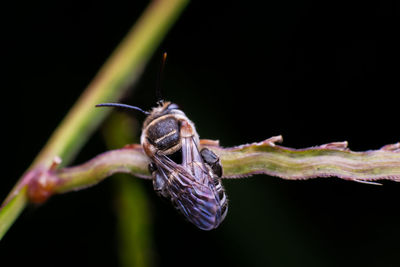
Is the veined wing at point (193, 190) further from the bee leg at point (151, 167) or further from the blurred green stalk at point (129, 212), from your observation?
the blurred green stalk at point (129, 212)

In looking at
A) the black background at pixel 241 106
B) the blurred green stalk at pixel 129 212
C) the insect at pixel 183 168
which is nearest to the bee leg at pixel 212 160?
the insect at pixel 183 168

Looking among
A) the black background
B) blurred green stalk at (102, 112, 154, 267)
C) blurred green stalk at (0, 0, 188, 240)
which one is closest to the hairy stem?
blurred green stalk at (0, 0, 188, 240)

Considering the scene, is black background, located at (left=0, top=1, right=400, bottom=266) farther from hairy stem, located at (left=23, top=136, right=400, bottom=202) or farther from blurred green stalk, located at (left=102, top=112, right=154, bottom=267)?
hairy stem, located at (left=23, top=136, right=400, bottom=202)

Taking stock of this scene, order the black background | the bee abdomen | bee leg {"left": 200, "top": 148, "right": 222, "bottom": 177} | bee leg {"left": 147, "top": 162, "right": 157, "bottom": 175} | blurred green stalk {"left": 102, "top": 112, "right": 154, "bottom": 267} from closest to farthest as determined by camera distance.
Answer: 1. bee leg {"left": 200, "top": 148, "right": 222, "bottom": 177}
2. bee leg {"left": 147, "top": 162, "right": 157, "bottom": 175}
3. the bee abdomen
4. blurred green stalk {"left": 102, "top": 112, "right": 154, "bottom": 267}
5. the black background

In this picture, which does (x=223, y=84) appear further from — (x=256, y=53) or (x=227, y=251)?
(x=227, y=251)

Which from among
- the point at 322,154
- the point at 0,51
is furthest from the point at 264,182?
the point at 0,51

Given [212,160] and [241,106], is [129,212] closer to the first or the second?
[212,160]
